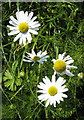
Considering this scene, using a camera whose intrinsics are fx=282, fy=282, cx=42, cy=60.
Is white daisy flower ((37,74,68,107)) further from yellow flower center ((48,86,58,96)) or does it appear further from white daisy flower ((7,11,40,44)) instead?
white daisy flower ((7,11,40,44))

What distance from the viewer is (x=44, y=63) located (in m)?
1.60

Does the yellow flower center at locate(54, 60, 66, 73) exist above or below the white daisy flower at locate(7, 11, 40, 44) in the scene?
below

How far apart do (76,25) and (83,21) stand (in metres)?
0.05

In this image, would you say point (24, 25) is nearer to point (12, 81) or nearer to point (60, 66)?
point (60, 66)

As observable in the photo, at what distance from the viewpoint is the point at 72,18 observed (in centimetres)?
170

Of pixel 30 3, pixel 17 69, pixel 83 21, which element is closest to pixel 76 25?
pixel 83 21

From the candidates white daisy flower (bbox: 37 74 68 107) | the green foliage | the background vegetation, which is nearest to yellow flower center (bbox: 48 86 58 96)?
white daisy flower (bbox: 37 74 68 107)

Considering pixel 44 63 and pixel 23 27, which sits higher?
pixel 23 27

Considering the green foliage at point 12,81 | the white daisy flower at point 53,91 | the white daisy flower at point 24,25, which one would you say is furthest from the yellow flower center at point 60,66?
the green foliage at point 12,81

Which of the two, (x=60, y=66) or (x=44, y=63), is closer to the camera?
(x=60, y=66)

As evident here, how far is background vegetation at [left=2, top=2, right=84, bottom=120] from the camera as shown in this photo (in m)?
1.56

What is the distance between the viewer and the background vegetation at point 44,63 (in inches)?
61.2

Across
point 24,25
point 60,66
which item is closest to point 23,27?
point 24,25

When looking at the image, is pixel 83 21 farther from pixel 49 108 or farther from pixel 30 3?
pixel 49 108
